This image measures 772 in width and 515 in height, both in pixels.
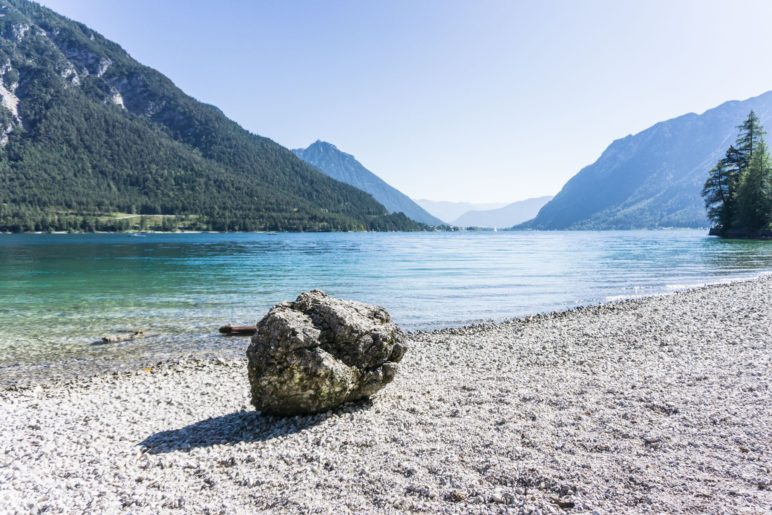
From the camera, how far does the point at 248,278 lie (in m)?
41.5

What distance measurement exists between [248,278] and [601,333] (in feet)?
102

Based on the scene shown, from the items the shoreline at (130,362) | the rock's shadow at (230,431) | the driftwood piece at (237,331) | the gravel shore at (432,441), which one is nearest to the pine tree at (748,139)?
the shoreline at (130,362)

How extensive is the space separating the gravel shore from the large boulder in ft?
1.47

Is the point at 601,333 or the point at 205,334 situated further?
the point at 205,334

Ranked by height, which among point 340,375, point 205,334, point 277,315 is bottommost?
point 205,334

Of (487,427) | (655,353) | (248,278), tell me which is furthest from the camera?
(248,278)

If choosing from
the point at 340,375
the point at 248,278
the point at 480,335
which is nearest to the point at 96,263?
the point at 248,278

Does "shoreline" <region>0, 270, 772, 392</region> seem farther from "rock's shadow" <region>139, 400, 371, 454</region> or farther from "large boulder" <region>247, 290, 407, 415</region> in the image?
"large boulder" <region>247, 290, 407, 415</region>

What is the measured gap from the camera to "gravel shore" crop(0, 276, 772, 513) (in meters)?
6.36

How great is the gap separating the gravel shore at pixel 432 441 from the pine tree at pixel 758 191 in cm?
9354

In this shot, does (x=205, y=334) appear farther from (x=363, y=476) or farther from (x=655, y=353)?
(x=655, y=353)

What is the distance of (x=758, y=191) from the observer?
8644 cm

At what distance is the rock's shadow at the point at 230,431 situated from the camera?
8742 millimetres

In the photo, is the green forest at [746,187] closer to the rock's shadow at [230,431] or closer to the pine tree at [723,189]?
the pine tree at [723,189]
